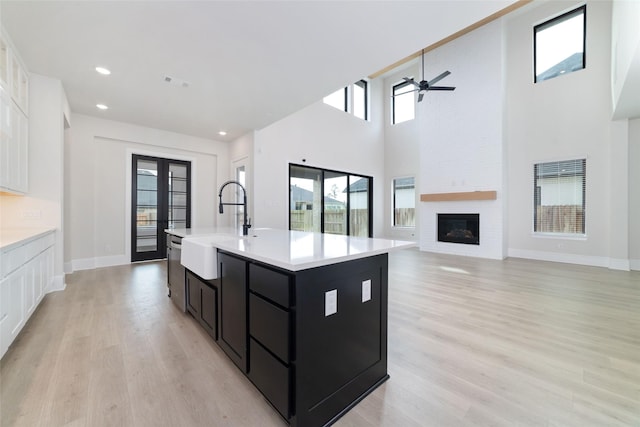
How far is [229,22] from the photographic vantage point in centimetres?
248

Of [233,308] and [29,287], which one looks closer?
[233,308]

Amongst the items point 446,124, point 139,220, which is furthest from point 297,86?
point 446,124

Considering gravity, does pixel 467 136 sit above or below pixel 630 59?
above

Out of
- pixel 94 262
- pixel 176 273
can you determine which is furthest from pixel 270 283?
pixel 94 262

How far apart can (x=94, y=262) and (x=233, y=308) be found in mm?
4778

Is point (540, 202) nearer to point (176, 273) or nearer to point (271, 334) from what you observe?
point (271, 334)

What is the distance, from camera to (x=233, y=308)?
1775 mm

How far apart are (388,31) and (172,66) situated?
258 cm

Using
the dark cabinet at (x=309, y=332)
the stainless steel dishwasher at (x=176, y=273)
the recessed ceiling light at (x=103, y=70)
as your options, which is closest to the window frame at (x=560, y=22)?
the dark cabinet at (x=309, y=332)

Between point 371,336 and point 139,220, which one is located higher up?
point 139,220

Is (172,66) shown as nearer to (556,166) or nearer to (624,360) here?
(624,360)

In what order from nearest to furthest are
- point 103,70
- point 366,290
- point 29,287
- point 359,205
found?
point 366,290 < point 29,287 < point 103,70 < point 359,205

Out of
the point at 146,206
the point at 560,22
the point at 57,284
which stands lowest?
the point at 57,284

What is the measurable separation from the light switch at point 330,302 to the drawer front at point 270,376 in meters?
0.34
